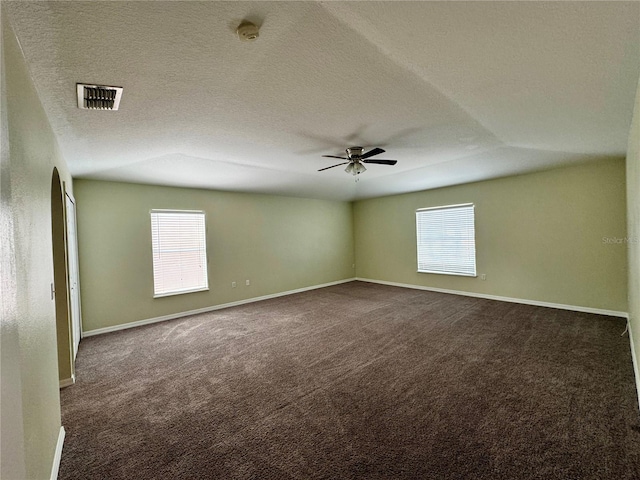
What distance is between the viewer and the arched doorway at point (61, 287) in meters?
2.75

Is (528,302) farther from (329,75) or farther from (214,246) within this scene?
(214,246)

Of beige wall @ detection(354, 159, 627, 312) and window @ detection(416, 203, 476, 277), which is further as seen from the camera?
window @ detection(416, 203, 476, 277)

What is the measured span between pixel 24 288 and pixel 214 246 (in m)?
4.32

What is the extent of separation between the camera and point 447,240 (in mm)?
6348

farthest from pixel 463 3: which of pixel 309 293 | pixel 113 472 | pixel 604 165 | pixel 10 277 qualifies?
pixel 309 293

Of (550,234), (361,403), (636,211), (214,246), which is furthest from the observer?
(214,246)

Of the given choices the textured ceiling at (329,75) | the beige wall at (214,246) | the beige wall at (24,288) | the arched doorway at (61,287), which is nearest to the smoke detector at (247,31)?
the textured ceiling at (329,75)

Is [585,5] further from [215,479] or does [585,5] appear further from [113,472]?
[113,472]

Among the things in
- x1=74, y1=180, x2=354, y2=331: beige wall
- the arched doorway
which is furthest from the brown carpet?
x1=74, y1=180, x2=354, y2=331: beige wall

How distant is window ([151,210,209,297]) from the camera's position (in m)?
4.95

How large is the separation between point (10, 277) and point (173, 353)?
2.79m

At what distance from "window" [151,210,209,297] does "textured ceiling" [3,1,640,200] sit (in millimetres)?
1451

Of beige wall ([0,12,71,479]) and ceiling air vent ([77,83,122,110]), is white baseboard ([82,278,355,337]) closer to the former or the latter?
beige wall ([0,12,71,479])

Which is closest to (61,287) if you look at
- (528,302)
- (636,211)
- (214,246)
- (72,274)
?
(72,274)
